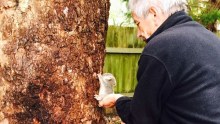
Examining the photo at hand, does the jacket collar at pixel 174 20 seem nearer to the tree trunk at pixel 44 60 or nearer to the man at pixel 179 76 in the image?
the man at pixel 179 76

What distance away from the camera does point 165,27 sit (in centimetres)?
223

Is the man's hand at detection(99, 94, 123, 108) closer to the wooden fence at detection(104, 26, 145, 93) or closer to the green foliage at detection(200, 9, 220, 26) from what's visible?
the green foliage at detection(200, 9, 220, 26)

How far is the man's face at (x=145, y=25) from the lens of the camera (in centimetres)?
232

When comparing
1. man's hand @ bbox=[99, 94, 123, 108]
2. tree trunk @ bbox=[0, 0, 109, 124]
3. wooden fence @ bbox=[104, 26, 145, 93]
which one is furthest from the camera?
wooden fence @ bbox=[104, 26, 145, 93]

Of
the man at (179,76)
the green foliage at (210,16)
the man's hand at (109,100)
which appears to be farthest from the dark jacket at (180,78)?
the green foliage at (210,16)

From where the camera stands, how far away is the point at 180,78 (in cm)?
206

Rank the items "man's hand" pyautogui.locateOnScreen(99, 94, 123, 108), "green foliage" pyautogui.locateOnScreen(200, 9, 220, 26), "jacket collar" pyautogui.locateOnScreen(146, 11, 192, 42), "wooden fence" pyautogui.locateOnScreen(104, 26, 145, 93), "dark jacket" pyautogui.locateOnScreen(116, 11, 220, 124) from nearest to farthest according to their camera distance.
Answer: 1. "dark jacket" pyautogui.locateOnScreen(116, 11, 220, 124)
2. "jacket collar" pyautogui.locateOnScreen(146, 11, 192, 42)
3. "man's hand" pyautogui.locateOnScreen(99, 94, 123, 108)
4. "green foliage" pyautogui.locateOnScreen(200, 9, 220, 26)
5. "wooden fence" pyautogui.locateOnScreen(104, 26, 145, 93)

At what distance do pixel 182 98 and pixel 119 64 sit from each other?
475cm

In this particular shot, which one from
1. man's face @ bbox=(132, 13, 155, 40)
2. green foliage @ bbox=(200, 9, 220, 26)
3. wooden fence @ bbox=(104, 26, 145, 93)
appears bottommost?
wooden fence @ bbox=(104, 26, 145, 93)

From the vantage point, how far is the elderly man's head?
226 centimetres

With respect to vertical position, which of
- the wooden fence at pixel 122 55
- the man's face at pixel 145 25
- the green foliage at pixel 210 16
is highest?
the green foliage at pixel 210 16

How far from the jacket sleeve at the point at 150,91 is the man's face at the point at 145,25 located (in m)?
0.27

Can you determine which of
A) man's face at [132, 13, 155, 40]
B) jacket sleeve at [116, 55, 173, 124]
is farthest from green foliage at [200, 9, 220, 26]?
jacket sleeve at [116, 55, 173, 124]

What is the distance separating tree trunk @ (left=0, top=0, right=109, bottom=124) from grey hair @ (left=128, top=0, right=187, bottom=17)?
346mm
